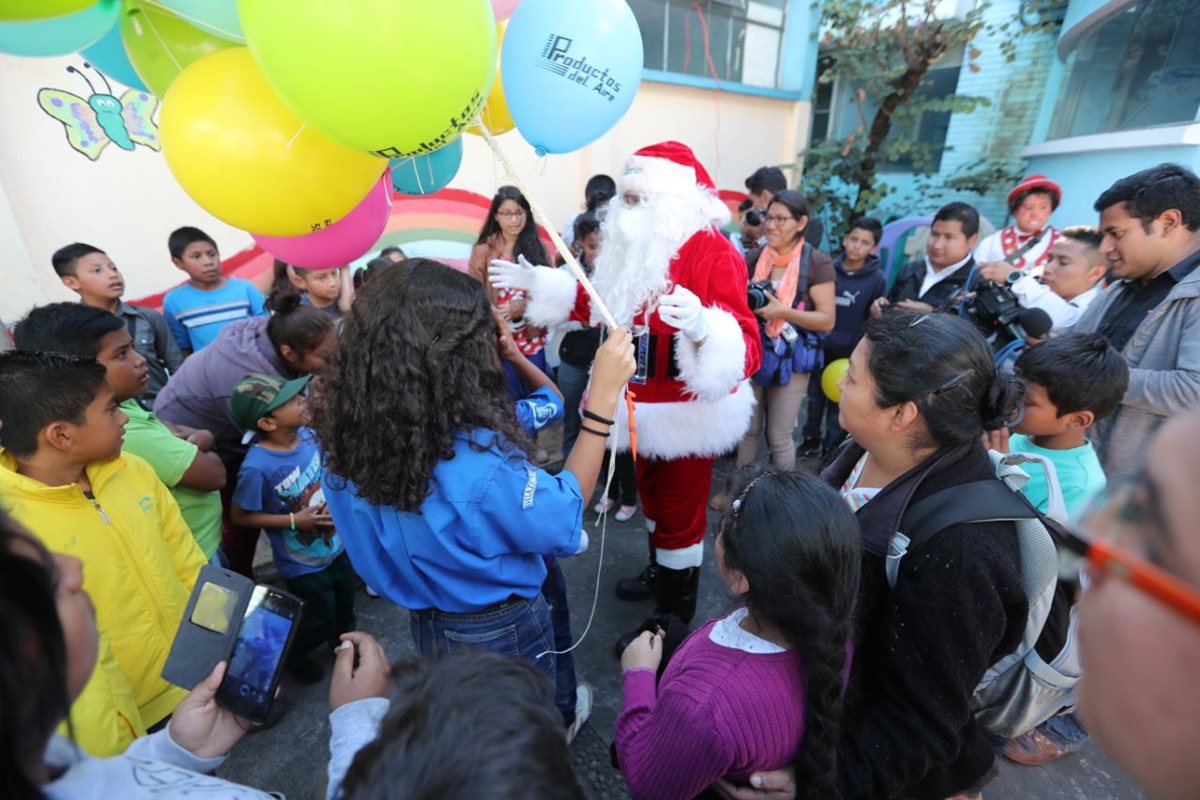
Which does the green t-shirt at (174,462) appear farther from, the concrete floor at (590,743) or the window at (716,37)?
the window at (716,37)

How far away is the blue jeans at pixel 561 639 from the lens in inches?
79.1

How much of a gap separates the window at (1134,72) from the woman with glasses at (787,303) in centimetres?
367

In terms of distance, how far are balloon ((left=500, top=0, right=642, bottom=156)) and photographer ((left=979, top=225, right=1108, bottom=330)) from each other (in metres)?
2.36

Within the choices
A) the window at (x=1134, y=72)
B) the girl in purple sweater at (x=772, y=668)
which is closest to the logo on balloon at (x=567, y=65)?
the girl in purple sweater at (x=772, y=668)

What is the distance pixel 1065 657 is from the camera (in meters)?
1.33

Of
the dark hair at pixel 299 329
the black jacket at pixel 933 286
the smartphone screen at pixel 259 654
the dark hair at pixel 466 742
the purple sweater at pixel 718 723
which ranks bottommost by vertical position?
the purple sweater at pixel 718 723

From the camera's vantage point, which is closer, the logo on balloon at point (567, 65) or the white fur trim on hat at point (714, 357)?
the logo on balloon at point (567, 65)

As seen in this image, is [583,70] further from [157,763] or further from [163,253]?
[163,253]

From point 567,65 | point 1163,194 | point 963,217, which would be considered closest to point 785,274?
point 963,217

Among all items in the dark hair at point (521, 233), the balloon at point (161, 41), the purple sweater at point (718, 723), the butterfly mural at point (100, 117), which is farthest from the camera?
the dark hair at point (521, 233)

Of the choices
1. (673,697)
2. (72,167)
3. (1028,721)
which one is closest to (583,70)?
(673,697)

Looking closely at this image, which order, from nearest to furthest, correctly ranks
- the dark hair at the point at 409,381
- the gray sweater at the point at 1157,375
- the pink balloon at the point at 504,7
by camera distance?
the dark hair at the point at 409,381, the pink balloon at the point at 504,7, the gray sweater at the point at 1157,375

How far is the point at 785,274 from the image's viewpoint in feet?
11.7

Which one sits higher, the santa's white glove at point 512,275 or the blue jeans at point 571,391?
the santa's white glove at point 512,275
